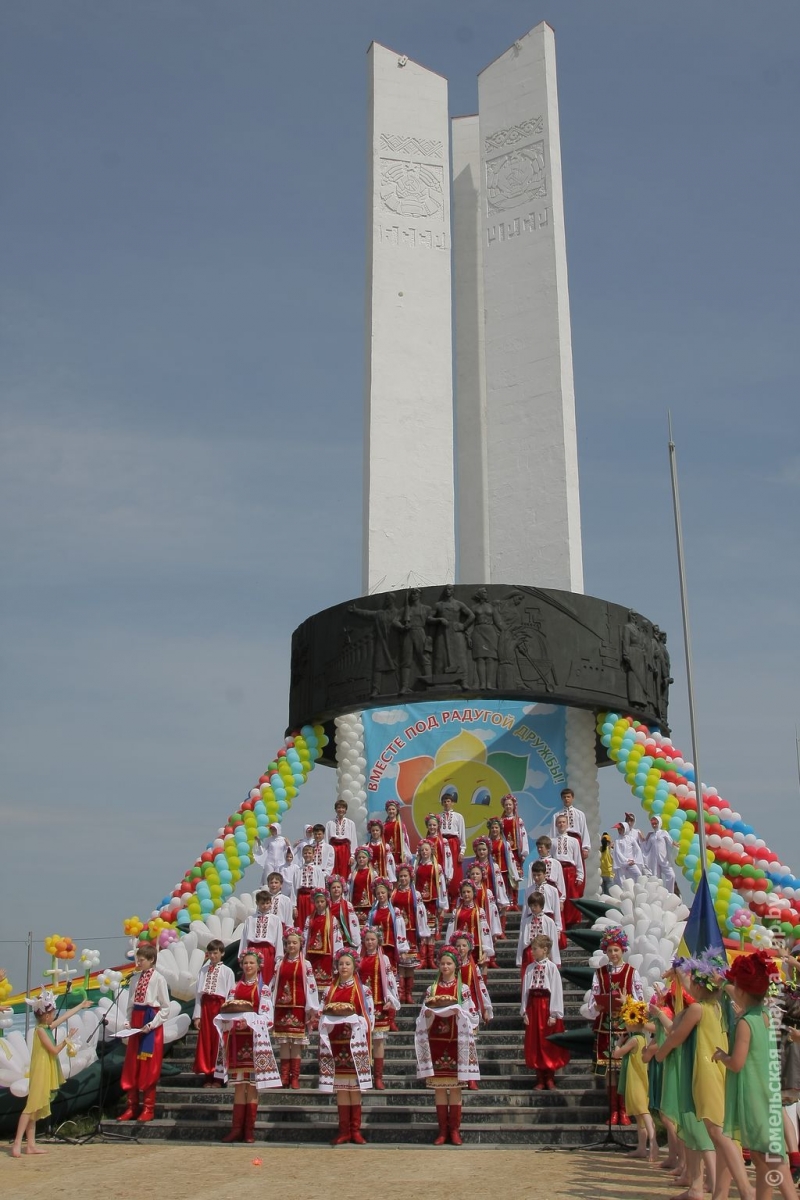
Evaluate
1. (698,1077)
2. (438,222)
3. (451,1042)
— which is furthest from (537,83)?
(698,1077)

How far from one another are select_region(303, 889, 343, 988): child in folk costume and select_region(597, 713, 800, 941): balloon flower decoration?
3519 mm

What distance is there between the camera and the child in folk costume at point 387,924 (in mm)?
11867

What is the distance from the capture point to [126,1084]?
989 centimetres

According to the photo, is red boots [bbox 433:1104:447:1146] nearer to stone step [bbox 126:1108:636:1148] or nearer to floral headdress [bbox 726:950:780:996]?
stone step [bbox 126:1108:636:1148]

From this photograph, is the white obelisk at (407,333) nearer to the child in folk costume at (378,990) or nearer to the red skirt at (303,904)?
the red skirt at (303,904)

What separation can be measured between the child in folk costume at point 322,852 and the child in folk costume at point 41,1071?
204 inches

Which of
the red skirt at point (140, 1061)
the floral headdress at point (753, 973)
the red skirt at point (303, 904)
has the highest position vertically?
the red skirt at point (303, 904)

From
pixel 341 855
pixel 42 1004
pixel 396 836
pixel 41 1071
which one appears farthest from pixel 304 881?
pixel 41 1071

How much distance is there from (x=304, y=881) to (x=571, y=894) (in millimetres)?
2988

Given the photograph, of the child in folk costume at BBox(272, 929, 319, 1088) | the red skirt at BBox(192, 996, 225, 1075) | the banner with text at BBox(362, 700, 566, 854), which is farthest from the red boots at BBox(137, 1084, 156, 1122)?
the banner with text at BBox(362, 700, 566, 854)

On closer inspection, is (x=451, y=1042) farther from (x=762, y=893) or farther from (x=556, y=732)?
(x=556, y=732)

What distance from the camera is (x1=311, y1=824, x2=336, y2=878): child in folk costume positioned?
14.3 m

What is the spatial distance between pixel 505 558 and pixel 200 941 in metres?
10.1

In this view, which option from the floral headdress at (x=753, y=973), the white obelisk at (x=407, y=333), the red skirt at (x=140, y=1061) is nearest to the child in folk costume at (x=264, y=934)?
the red skirt at (x=140, y=1061)
